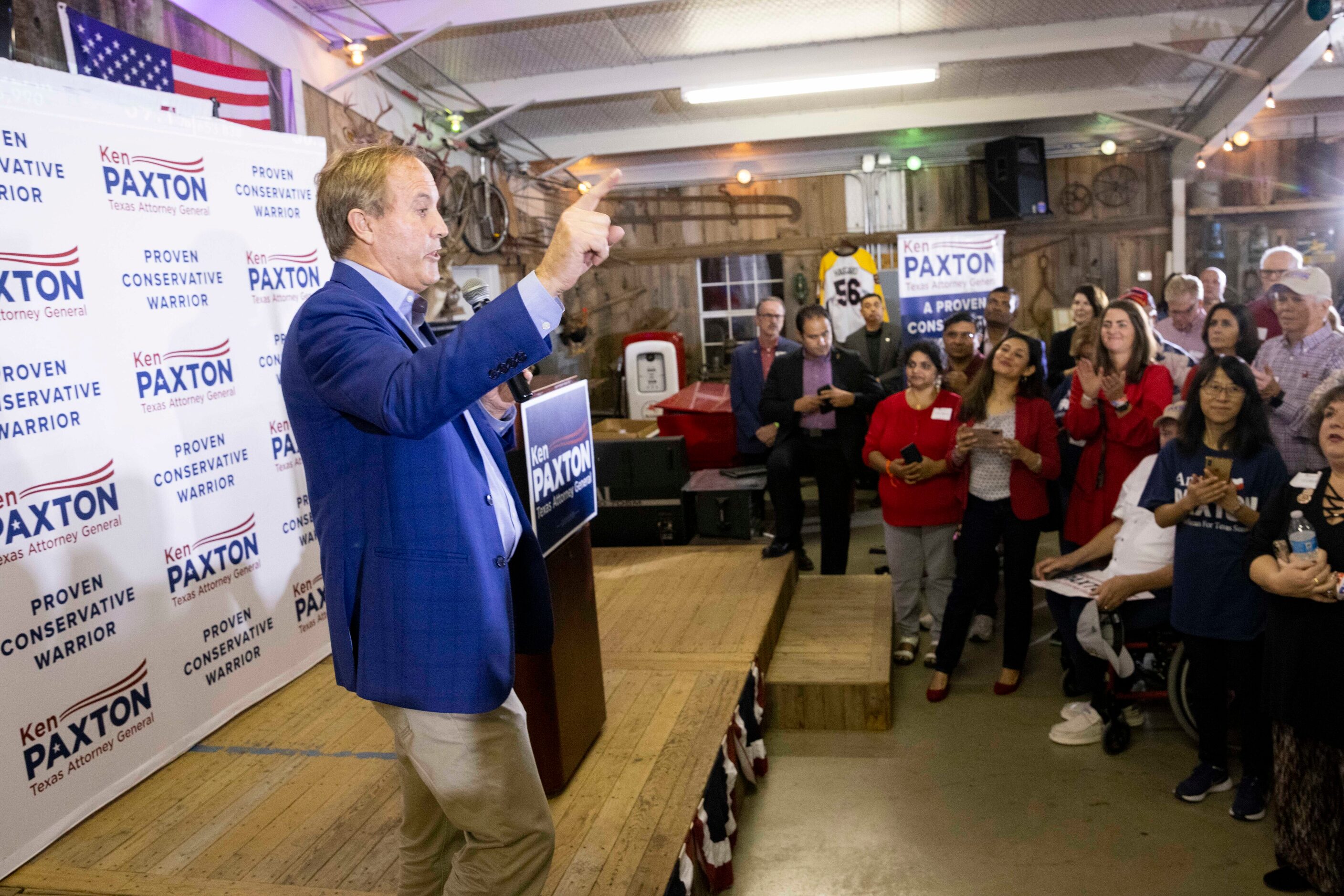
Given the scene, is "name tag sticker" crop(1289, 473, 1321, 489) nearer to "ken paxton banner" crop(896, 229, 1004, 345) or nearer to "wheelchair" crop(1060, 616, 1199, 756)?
"wheelchair" crop(1060, 616, 1199, 756)

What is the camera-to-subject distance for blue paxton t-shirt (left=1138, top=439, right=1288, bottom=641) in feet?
9.39

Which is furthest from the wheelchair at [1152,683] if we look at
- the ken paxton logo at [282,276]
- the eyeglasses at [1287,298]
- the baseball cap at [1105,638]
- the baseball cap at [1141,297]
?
the ken paxton logo at [282,276]

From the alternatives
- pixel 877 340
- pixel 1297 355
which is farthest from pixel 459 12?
pixel 1297 355

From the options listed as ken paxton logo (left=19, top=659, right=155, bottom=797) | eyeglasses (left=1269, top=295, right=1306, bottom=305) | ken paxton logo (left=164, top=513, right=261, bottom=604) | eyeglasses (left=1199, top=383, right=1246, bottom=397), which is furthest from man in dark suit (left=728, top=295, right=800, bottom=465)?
ken paxton logo (left=19, top=659, right=155, bottom=797)

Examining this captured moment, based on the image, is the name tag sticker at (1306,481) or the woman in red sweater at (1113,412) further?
the woman in red sweater at (1113,412)

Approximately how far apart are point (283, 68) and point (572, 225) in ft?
15.5

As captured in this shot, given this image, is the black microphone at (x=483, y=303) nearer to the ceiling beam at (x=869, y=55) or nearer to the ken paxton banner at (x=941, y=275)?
the ken paxton banner at (x=941, y=275)

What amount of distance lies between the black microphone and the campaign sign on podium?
53cm

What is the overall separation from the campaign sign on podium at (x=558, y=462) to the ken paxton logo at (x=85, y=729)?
1231 millimetres

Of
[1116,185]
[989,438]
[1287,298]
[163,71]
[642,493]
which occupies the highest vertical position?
[163,71]

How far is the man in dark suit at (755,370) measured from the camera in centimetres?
573

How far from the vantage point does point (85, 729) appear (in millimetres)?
2547

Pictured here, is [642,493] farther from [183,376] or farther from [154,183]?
[154,183]

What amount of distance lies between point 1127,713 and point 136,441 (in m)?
3.40
